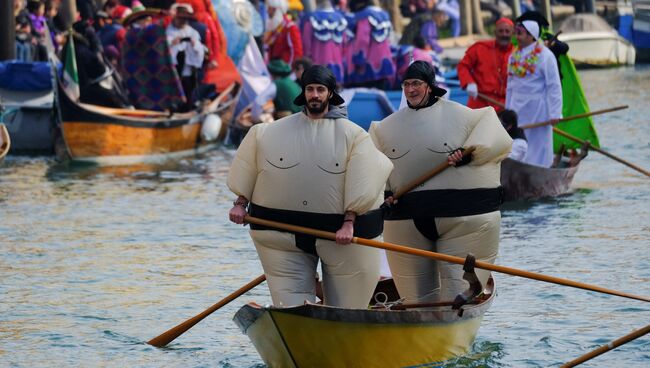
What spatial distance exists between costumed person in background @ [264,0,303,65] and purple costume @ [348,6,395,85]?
91 centimetres

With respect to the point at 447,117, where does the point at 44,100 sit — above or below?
below

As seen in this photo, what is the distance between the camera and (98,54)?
19031 millimetres

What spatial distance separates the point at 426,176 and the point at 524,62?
6.02m

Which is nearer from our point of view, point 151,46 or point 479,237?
point 479,237

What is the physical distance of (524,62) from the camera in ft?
45.0

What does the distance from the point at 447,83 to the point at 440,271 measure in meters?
13.1

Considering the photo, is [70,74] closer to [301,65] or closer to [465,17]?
[301,65]

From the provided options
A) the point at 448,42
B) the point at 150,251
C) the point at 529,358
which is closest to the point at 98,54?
the point at 150,251

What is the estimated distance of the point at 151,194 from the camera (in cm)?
1569

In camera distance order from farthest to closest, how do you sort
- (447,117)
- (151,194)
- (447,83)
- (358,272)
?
(447,83), (151,194), (447,117), (358,272)

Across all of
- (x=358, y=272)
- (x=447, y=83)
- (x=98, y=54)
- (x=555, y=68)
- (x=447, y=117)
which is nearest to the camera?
(x=358, y=272)

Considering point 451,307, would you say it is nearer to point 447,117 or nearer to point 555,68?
point 447,117

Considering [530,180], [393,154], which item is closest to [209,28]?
[530,180]

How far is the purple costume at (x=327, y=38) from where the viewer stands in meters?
22.5
